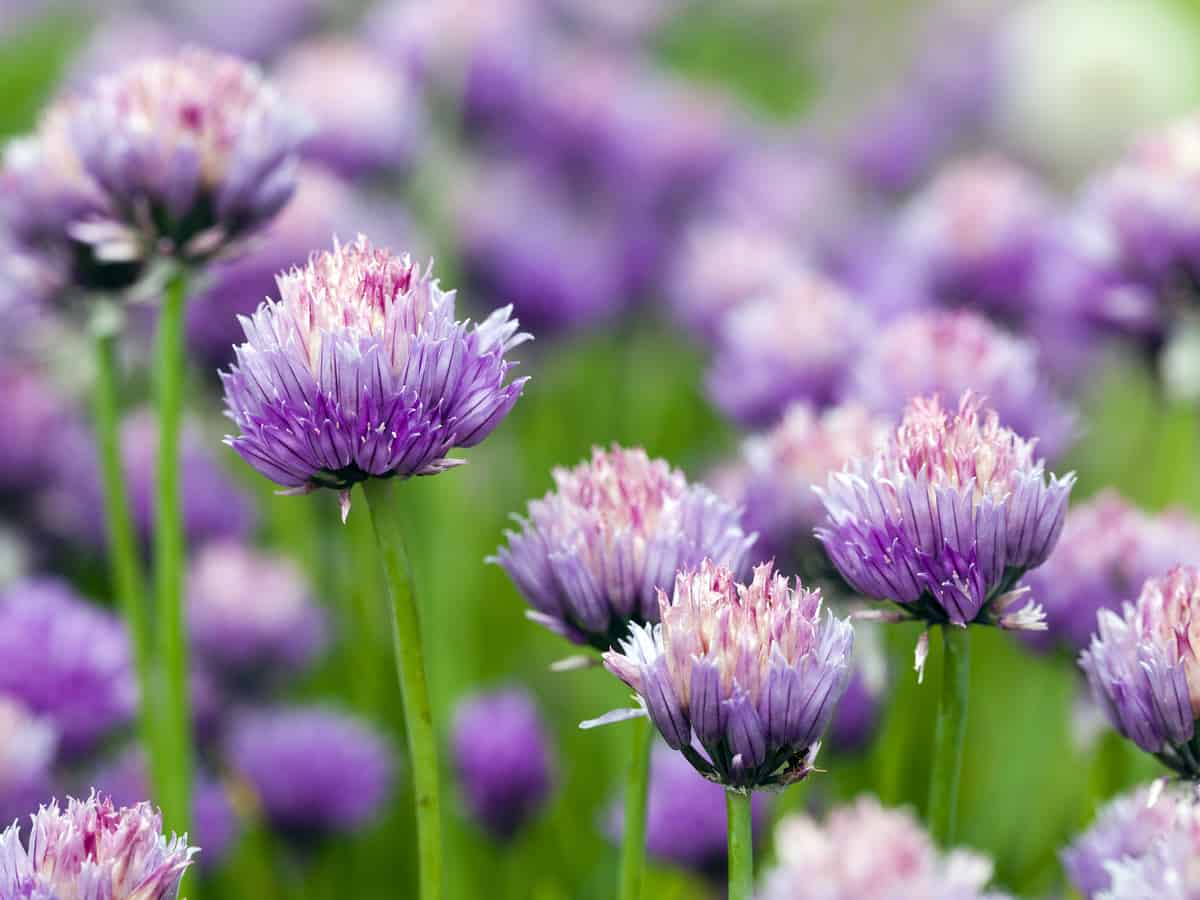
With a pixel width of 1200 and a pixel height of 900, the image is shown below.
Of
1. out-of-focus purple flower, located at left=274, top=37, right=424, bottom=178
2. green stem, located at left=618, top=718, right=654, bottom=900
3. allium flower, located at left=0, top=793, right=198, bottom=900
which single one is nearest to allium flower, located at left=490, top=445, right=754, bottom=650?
green stem, located at left=618, top=718, right=654, bottom=900

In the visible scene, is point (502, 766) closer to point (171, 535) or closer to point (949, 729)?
point (171, 535)

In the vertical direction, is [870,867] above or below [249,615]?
below

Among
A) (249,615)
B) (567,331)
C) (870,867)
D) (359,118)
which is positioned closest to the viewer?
(870,867)

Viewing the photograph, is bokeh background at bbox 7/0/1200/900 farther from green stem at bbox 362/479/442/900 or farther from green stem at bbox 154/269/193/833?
green stem at bbox 362/479/442/900

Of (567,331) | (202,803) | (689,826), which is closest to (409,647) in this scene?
(689,826)

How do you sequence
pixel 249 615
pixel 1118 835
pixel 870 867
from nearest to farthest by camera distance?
pixel 870 867
pixel 1118 835
pixel 249 615

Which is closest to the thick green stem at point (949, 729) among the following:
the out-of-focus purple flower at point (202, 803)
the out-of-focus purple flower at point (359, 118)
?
the out-of-focus purple flower at point (202, 803)
